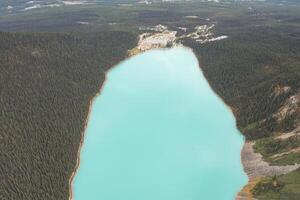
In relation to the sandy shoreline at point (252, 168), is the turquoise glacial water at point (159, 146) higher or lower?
lower

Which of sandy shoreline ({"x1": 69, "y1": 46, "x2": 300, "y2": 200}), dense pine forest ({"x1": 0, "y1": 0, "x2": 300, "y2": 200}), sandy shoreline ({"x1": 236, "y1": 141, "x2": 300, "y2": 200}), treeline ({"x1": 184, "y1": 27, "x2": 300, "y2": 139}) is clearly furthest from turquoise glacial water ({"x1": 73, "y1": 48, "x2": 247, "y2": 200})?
dense pine forest ({"x1": 0, "y1": 0, "x2": 300, "y2": 200})

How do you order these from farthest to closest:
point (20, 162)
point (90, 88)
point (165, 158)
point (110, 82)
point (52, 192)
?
point (110, 82) < point (90, 88) < point (165, 158) < point (20, 162) < point (52, 192)

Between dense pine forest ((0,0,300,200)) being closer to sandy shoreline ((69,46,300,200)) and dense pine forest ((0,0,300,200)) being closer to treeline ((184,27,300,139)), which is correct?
treeline ((184,27,300,139))

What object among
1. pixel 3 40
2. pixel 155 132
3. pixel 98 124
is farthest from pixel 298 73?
pixel 3 40

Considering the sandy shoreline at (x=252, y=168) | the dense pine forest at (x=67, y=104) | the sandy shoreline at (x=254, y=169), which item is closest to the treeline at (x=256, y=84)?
the dense pine forest at (x=67, y=104)

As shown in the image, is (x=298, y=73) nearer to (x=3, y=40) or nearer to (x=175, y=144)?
(x=175, y=144)

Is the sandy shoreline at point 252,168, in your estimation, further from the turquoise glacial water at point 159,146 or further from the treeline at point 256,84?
the treeline at point 256,84
